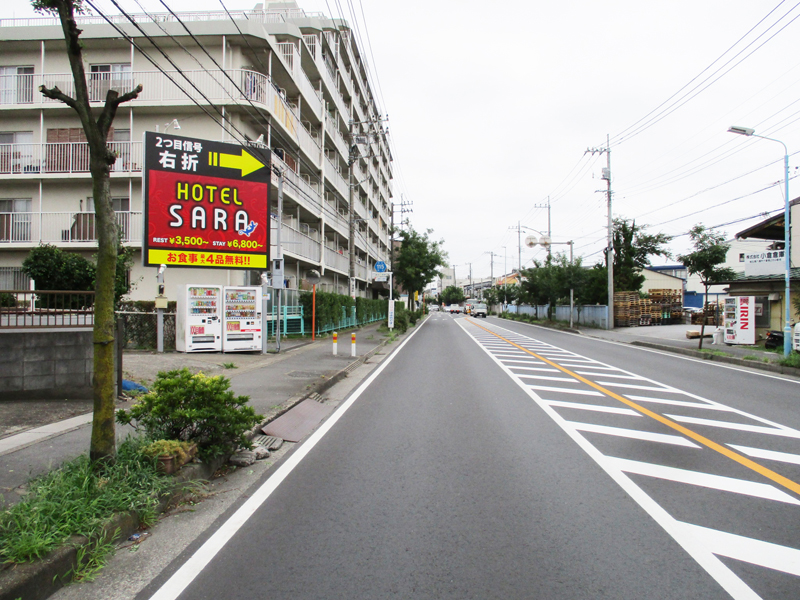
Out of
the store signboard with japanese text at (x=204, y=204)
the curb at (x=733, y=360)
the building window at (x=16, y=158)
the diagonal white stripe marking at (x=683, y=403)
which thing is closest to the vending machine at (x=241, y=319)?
the store signboard with japanese text at (x=204, y=204)

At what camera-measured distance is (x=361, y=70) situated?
45.7 meters

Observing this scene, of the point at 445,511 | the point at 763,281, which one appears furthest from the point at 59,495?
the point at 763,281

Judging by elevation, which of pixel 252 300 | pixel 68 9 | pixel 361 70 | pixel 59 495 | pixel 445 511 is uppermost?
pixel 361 70

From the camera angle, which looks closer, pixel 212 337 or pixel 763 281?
pixel 212 337

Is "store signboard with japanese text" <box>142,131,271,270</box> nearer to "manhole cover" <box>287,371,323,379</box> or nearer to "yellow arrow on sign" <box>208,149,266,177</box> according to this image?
"yellow arrow on sign" <box>208,149,266,177</box>

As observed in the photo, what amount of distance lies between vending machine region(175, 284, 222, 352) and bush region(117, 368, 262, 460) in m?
10.0

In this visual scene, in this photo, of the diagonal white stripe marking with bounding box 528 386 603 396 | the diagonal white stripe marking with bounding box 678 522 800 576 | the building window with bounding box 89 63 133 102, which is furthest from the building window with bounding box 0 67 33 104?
the diagonal white stripe marking with bounding box 678 522 800 576

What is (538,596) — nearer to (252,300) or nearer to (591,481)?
(591,481)

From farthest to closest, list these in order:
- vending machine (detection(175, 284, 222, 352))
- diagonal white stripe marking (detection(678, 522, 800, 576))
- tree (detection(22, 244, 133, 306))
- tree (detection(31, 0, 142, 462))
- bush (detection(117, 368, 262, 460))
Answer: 1. tree (detection(22, 244, 133, 306))
2. vending machine (detection(175, 284, 222, 352))
3. bush (detection(117, 368, 262, 460))
4. tree (detection(31, 0, 142, 462))
5. diagonal white stripe marking (detection(678, 522, 800, 576))

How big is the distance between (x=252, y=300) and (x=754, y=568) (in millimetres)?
Result: 14378

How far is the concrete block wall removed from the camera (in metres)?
7.70

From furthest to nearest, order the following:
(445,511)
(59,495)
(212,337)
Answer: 1. (212,337)
2. (445,511)
3. (59,495)

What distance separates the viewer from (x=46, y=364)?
7906mm

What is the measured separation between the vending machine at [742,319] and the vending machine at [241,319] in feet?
62.3
